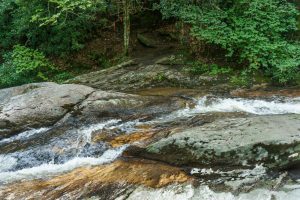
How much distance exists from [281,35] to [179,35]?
12.2 feet

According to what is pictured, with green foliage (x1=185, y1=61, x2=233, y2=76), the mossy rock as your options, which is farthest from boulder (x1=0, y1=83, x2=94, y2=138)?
the mossy rock

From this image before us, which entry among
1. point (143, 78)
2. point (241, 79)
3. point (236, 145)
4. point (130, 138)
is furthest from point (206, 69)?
point (236, 145)

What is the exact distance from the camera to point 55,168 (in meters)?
6.94

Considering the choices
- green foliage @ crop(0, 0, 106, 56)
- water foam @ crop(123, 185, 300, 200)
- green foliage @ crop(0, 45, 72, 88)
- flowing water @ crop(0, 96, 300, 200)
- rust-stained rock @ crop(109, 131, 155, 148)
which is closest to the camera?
water foam @ crop(123, 185, 300, 200)

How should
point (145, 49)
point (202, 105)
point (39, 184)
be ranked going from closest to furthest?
1. point (39, 184)
2. point (202, 105)
3. point (145, 49)

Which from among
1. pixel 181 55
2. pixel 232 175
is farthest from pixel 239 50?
pixel 232 175

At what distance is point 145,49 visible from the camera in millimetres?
14508

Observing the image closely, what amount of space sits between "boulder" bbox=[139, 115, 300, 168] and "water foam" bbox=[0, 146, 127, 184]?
31.3 inches

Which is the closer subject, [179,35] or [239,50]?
[239,50]

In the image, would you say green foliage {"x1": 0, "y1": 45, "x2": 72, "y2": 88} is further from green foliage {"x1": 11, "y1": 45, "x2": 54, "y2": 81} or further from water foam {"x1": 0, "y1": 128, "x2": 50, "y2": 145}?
water foam {"x1": 0, "y1": 128, "x2": 50, "y2": 145}

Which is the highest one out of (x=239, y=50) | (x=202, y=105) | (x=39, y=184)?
(x=239, y=50)

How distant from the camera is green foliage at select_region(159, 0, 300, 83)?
425 inches

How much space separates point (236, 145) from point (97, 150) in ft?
9.17

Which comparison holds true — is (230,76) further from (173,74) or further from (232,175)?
(232,175)
